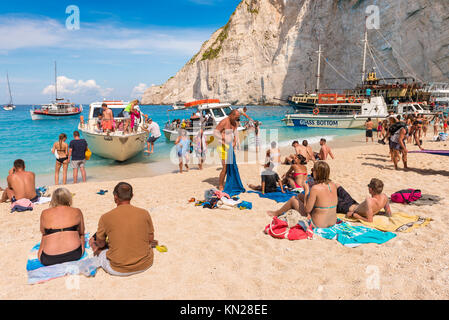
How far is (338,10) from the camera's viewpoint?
191 feet

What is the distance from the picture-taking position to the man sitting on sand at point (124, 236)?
11.9 feet

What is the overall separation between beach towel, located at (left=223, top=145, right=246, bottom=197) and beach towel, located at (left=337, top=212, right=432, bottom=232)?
3075mm

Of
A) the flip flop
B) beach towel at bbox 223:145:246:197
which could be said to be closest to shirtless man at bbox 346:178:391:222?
beach towel at bbox 223:145:246:197

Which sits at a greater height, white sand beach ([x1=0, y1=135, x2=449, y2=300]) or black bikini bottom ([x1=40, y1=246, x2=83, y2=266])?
black bikini bottom ([x1=40, y1=246, x2=83, y2=266])

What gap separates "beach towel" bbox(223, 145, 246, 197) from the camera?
7.81 meters

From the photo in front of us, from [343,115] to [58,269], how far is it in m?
31.7

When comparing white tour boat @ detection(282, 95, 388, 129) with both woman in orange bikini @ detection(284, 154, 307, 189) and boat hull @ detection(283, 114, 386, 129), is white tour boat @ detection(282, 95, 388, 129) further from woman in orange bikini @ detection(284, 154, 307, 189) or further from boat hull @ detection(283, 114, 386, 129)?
woman in orange bikini @ detection(284, 154, 307, 189)

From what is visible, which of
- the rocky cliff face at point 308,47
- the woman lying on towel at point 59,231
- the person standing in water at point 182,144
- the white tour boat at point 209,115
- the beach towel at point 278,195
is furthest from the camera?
the rocky cliff face at point 308,47

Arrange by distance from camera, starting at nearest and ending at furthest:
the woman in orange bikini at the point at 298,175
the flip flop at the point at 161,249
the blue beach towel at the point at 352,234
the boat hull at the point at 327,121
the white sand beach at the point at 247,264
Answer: the white sand beach at the point at 247,264
the flip flop at the point at 161,249
the blue beach towel at the point at 352,234
the woman in orange bikini at the point at 298,175
the boat hull at the point at 327,121

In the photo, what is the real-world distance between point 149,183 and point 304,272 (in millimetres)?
7146

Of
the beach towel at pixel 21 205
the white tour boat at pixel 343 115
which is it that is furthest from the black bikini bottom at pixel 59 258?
the white tour boat at pixel 343 115

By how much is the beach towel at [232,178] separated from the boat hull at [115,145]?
23.4 ft

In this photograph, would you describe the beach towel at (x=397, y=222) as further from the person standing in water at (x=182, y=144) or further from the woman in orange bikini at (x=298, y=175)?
the person standing in water at (x=182, y=144)

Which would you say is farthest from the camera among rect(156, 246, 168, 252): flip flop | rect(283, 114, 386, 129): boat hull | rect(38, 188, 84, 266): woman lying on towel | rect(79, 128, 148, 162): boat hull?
rect(283, 114, 386, 129): boat hull
